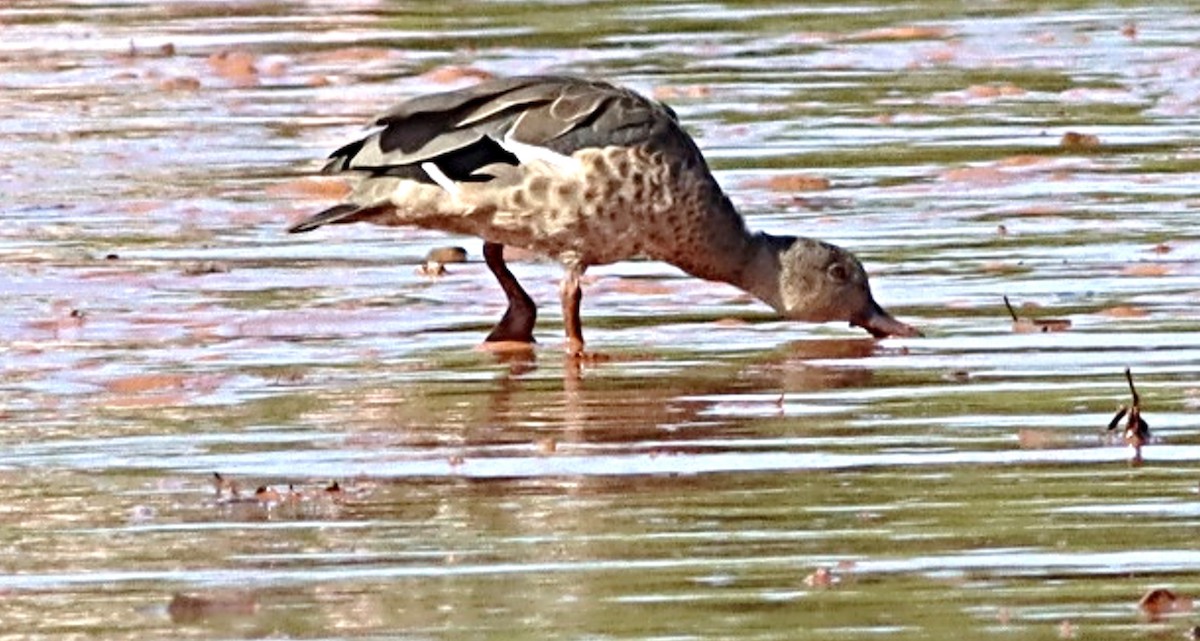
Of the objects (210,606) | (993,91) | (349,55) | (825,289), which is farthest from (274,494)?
(349,55)

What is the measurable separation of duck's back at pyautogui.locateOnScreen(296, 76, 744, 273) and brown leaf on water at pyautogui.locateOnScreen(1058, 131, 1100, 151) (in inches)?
136

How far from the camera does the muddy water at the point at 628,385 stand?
582 cm

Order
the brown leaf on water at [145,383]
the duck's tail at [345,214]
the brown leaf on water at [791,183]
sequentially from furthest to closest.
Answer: the brown leaf on water at [791,183] → the duck's tail at [345,214] → the brown leaf on water at [145,383]

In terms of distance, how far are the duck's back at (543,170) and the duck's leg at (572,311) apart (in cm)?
13

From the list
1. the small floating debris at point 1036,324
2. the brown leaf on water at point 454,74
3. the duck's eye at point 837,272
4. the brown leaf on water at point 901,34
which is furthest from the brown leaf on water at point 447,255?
the brown leaf on water at point 901,34

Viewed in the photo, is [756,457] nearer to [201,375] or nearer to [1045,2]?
[201,375]

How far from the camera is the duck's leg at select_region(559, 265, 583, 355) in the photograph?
922 centimetres

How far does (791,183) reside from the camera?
12359mm

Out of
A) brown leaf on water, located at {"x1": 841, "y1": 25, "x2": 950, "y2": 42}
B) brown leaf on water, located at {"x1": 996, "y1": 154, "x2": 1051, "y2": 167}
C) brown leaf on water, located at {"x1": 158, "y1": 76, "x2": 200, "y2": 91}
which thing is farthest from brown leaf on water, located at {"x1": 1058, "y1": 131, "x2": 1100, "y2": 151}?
brown leaf on water, located at {"x1": 158, "y1": 76, "x2": 200, "y2": 91}

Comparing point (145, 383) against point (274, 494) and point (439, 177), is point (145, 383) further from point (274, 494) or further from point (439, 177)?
point (274, 494)

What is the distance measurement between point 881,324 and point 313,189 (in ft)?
12.4

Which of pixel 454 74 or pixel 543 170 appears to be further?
pixel 454 74

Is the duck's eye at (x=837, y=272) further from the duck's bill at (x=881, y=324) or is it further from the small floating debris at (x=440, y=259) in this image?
the small floating debris at (x=440, y=259)

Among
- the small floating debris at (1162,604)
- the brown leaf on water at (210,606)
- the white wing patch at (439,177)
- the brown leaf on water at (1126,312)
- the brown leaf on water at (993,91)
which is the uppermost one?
the small floating debris at (1162,604)
